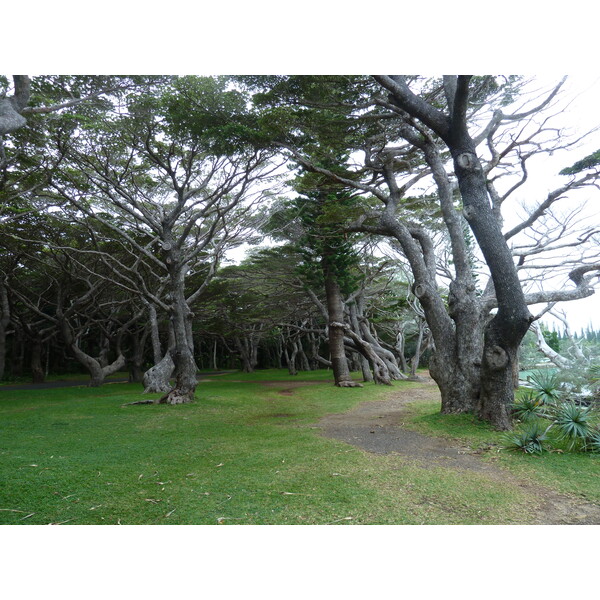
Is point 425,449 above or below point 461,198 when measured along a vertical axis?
below

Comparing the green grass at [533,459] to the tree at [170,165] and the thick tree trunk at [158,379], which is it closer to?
the tree at [170,165]

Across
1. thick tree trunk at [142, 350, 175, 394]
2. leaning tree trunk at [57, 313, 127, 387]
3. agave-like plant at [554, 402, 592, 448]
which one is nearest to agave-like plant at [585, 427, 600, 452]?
agave-like plant at [554, 402, 592, 448]

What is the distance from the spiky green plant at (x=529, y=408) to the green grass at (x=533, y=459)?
1.57 ft

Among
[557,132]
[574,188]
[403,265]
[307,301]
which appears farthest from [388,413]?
[307,301]

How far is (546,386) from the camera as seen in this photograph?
5629 mm

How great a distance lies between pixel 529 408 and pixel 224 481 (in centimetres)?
440

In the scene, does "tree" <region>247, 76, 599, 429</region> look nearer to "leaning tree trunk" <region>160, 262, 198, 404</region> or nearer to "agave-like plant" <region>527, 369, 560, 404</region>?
"agave-like plant" <region>527, 369, 560, 404</region>

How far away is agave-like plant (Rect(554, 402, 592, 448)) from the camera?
15.1 ft

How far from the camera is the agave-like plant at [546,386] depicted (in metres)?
5.59

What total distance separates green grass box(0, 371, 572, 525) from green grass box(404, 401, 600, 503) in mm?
546

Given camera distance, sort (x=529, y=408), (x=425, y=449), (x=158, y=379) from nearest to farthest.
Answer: (x=425, y=449) → (x=529, y=408) → (x=158, y=379)

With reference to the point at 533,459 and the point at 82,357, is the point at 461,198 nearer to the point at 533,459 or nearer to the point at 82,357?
the point at 533,459

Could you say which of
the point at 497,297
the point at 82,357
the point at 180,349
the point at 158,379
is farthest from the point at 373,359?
the point at 82,357
